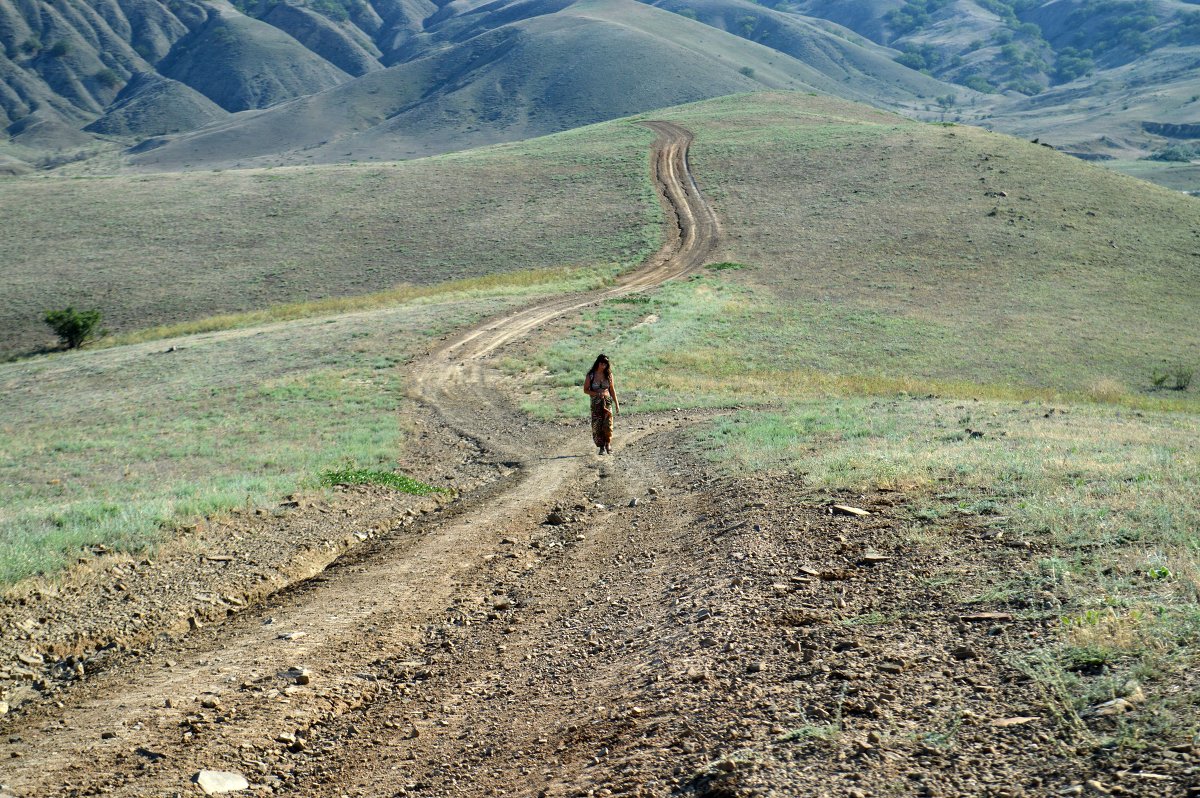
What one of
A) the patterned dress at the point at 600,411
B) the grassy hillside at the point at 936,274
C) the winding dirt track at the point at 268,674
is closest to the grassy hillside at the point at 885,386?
the grassy hillside at the point at 936,274

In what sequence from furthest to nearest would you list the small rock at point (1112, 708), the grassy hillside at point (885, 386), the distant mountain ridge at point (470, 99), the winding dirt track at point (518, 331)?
1. the distant mountain ridge at point (470, 99)
2. the winding dirt track at point (518, 331)
3. the grassy hillside at point (885, 386)
4. the small rock at point (1112, 708)

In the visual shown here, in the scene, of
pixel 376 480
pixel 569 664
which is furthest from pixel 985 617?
pixel 376 480

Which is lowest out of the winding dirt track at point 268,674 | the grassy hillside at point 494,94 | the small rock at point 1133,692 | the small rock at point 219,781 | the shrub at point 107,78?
the winding dirt track at point 268,674

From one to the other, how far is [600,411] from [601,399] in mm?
225

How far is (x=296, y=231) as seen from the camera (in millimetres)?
51500

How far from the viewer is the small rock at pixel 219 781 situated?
5.11 metres

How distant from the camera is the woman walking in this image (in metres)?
16.0

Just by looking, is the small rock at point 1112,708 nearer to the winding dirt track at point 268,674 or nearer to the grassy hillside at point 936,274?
the winding dirt track at point 268,674

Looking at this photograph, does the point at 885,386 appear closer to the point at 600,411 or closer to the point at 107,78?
the point at 600,411

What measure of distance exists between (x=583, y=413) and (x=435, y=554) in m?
11.2

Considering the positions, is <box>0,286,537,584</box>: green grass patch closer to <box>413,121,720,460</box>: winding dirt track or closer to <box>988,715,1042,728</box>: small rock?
<box>413,121,720,460</box>: winding dirt track

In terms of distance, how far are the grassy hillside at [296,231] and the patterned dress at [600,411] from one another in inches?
1094

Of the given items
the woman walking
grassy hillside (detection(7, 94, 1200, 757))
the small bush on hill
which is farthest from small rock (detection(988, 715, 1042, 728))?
the small bush on hill

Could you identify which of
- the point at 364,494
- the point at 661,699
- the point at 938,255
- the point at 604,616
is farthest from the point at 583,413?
the point at 938,255
